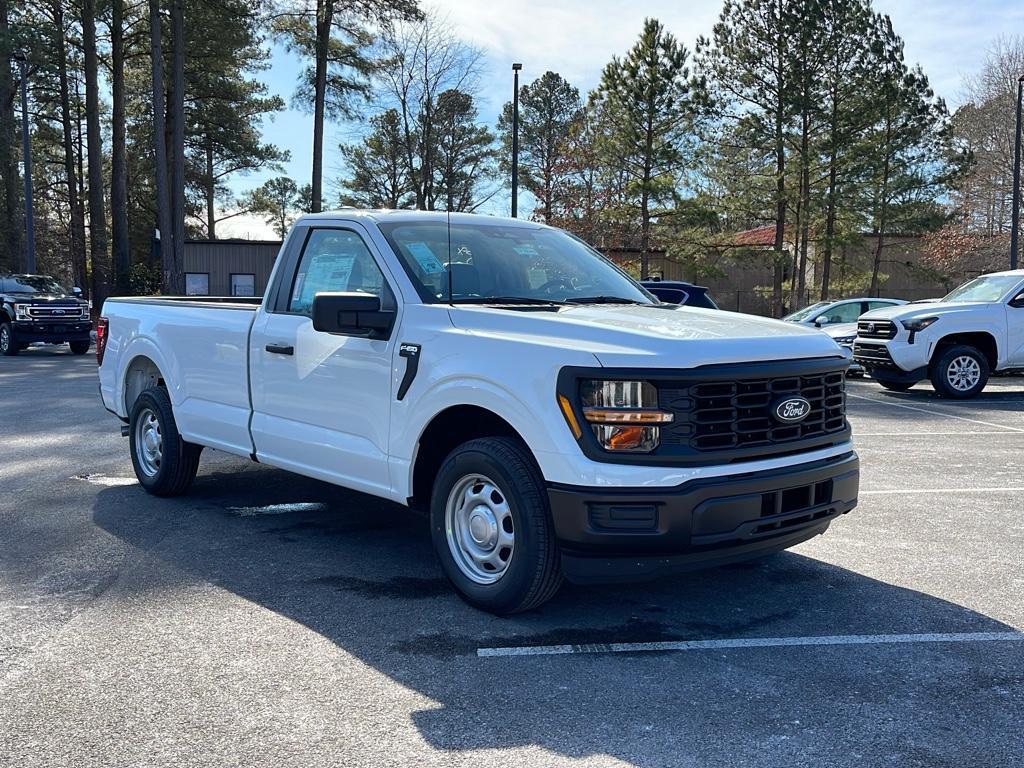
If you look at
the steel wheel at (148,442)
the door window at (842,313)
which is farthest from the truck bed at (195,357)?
the door window at (842,313)

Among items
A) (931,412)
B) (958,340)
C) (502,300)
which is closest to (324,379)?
(502,300)

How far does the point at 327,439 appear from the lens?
18.6ft

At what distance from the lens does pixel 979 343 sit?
14.6m

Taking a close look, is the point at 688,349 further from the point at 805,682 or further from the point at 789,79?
the point at 789,79

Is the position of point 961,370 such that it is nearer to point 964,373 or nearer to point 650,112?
point 964,373

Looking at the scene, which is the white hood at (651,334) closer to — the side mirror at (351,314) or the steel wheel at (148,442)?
the side mirror at (351,314)

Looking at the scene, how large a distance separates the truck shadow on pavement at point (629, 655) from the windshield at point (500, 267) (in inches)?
62.7

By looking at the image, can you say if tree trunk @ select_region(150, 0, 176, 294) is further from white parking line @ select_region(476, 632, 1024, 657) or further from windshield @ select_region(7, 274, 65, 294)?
white parking line @ select_region(476, 632, 1024, 657)

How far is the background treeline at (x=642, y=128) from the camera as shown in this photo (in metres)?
32.0

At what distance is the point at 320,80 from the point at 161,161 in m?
5.58

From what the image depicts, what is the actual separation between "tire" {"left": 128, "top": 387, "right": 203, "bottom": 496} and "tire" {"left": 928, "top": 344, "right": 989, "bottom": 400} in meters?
11.0

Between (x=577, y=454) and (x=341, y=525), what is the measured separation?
110 inches

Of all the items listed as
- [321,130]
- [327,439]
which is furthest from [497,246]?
[321,130]

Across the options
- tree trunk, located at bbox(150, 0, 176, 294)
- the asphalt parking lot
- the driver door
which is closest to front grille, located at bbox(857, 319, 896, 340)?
the asphalt parking lot
